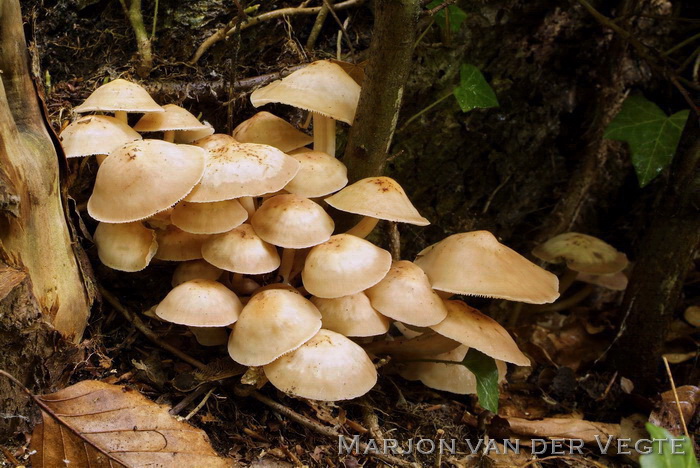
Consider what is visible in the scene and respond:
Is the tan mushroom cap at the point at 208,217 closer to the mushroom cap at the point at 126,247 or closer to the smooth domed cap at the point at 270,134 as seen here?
the mushroom cap at the point at 126,247

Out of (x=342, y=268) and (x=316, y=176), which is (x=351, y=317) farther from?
(x=316, y=176)

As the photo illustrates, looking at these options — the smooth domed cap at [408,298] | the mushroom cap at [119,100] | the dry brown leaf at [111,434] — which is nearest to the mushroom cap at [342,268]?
the smooth domed cap at [408,298]

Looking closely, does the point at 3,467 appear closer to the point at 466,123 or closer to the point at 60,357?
the point at 60,357

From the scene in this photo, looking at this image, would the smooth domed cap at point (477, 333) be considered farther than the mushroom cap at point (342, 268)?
Yes

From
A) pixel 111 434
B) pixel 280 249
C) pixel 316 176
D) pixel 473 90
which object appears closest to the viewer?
pixel 111 434

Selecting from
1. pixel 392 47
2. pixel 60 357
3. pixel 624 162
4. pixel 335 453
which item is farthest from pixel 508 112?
pixel 60 357

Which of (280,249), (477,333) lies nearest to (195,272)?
(280,249)
